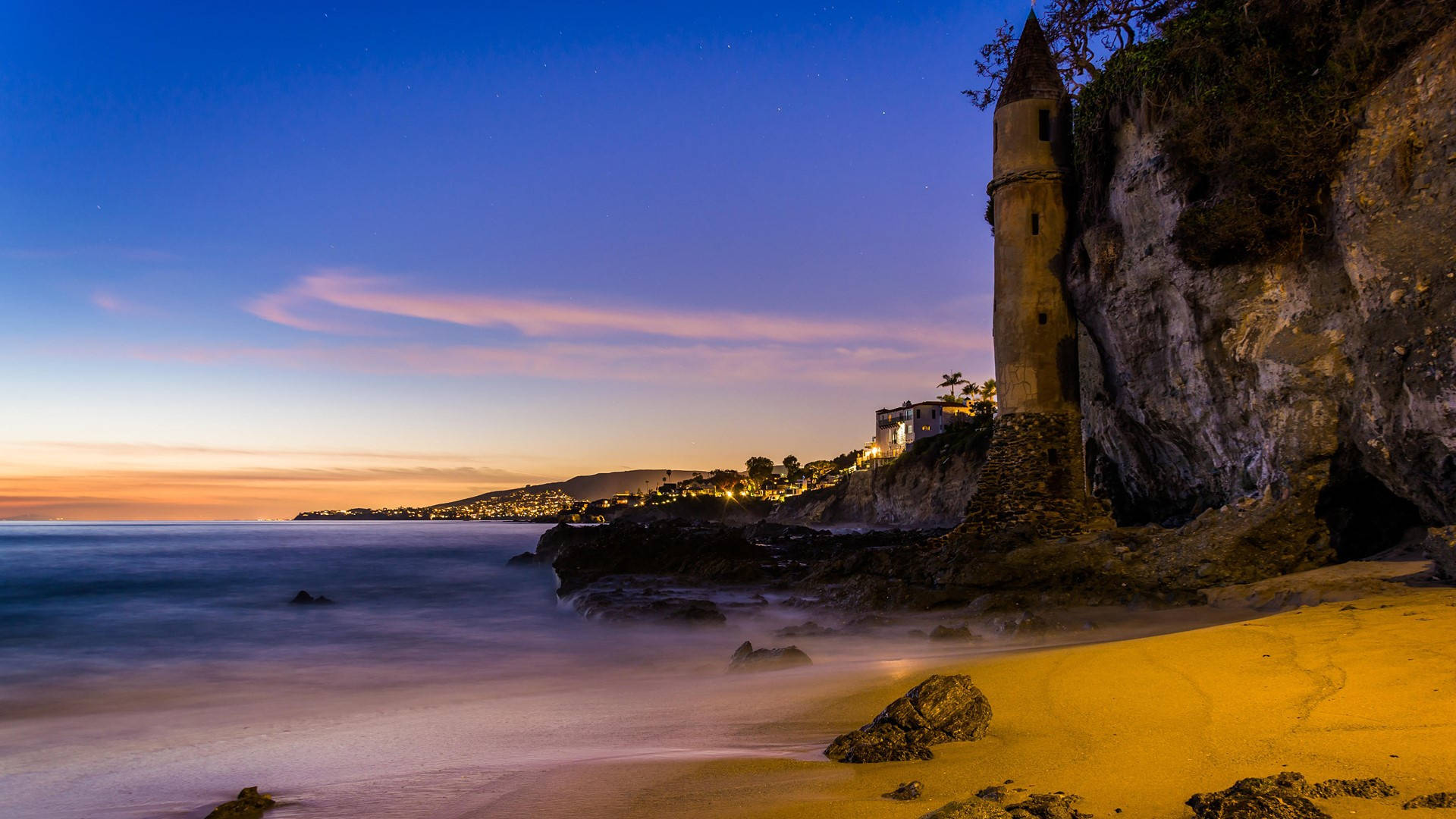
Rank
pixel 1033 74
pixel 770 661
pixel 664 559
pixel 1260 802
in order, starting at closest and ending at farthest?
pixel 1260 802 → pixel 770 661 → pixel 1033 74 → pixel 664 559

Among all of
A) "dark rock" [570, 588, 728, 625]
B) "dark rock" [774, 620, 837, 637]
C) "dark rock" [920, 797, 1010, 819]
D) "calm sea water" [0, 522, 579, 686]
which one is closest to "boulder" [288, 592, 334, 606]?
"calm sea water" [0, 522, 579, 686]

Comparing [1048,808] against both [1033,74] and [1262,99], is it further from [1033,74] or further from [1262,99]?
[1033,74]

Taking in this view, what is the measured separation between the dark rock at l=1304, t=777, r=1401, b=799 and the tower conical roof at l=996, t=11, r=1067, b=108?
1948cm

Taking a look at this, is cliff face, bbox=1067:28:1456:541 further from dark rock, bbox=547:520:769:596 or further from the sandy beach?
dark rock, bbox=547:520:769:596

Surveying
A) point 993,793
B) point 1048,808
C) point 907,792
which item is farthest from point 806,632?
point 1048,808

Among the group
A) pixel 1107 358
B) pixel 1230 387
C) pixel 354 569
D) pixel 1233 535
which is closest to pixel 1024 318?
pixel 1107 358

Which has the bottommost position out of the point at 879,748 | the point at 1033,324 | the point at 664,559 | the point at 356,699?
the point at 356,699

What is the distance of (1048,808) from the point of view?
2742mm

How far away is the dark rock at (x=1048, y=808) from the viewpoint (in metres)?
Answer: 2.69

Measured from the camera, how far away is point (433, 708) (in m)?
8.20

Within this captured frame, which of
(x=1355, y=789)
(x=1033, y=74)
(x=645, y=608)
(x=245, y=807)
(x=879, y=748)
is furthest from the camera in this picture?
(x=1033, y=74)

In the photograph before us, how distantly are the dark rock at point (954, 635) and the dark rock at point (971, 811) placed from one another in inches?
267

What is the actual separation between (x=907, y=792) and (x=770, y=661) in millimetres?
5308

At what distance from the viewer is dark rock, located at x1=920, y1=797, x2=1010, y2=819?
8.48 ft
